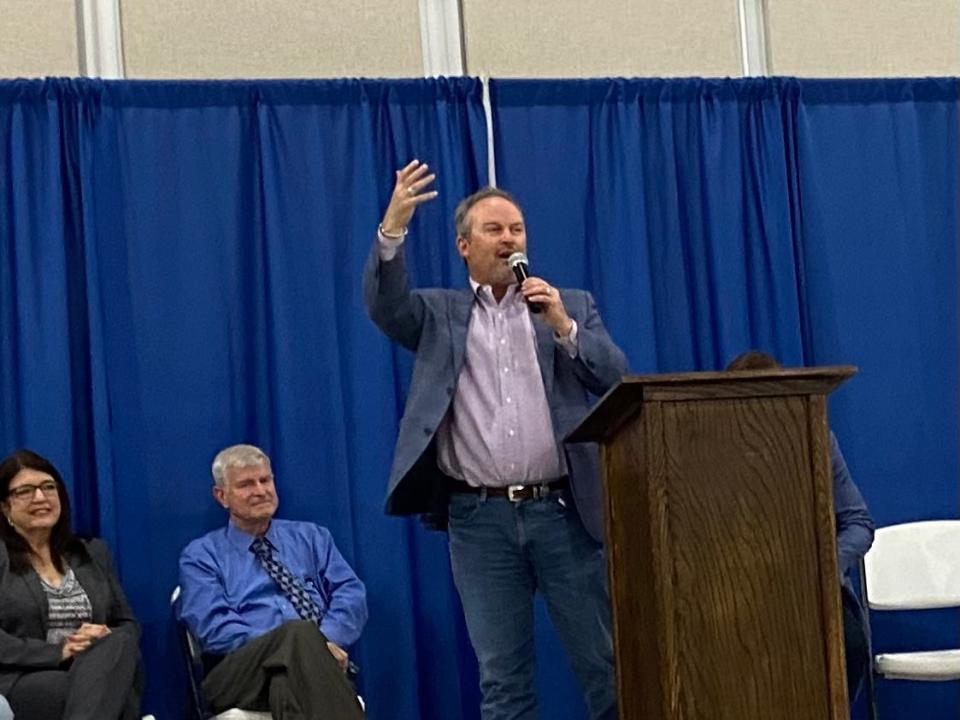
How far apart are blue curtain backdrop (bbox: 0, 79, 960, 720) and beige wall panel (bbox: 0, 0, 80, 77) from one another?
24 centimetres

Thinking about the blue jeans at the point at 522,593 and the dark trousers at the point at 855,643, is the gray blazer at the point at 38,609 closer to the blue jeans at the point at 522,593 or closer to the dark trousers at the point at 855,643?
the blue jeans at the point at 522,593

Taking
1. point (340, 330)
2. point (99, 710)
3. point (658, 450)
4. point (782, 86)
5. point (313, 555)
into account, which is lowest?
point (99, 710)

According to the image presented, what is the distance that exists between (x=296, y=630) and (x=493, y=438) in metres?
1.13

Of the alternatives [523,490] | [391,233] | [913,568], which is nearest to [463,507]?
[523,490]

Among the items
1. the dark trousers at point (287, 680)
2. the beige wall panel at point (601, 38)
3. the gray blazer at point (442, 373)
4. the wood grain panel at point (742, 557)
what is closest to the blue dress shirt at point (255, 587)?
the dark trousers at point (287, 680)

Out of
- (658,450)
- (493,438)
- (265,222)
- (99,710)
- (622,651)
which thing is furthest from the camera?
(265,222)

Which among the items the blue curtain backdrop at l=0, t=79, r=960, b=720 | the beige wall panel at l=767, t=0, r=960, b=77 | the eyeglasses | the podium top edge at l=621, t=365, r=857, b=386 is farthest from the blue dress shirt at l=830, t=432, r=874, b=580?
the eyeglasses

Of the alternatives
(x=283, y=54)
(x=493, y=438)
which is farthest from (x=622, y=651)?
(x=283, y=54)

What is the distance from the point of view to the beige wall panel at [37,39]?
539 centimetres

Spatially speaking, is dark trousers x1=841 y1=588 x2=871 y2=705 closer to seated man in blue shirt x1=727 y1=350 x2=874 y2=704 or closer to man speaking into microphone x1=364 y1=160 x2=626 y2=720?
seated man in blue shirt x1=727 y1=350 x2=874 y2=704

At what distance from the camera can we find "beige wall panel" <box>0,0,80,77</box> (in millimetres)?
5391

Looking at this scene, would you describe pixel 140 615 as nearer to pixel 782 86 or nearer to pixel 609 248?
pixel 609 248

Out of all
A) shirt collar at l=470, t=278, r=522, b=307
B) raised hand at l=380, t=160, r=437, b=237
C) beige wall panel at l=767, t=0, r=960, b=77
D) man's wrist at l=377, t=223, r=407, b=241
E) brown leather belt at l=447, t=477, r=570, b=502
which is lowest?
brown leather belt at l=447, t=477, r=570, b=502

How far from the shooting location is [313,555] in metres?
4.88
